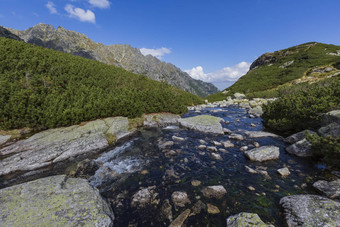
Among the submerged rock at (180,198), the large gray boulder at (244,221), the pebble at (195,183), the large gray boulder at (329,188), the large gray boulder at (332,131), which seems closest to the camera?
the large gray boulder at (244,221)

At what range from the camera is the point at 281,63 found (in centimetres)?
7950

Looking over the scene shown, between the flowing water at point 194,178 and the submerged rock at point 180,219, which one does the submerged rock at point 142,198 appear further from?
the submerged rock at point 180,219

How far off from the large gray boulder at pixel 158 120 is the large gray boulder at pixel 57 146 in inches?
185

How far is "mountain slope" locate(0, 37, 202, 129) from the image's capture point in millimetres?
12898

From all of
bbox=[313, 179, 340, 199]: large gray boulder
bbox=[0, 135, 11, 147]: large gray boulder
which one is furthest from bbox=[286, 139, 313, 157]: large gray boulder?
bbox=[0, 135, 11, 147]: large gray boulder

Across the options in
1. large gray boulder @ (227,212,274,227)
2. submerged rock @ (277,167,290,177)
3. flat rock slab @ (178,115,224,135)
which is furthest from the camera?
flat rock slab @ (178,115,224,135)

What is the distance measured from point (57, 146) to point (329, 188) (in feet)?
56.9

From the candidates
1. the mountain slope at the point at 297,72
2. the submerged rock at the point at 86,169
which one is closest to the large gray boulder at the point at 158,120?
the submerged rock at the point at 86,169

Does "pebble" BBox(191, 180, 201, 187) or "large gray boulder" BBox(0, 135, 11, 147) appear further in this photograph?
"large gray boulder" BBox(0, 135, 11, 147)

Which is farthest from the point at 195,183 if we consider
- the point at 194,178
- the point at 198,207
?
the point at 198,207

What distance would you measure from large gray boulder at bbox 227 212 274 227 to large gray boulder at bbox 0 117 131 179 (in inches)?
429

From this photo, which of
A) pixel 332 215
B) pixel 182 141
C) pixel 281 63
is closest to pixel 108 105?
pixel 182 141

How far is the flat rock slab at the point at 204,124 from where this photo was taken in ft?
51.8

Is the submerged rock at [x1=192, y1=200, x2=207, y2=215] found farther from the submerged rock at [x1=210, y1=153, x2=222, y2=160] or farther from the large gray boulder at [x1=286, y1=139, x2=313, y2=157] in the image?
the large gray boulder at [x1=286, y1=139, x2=313, y2=157]
